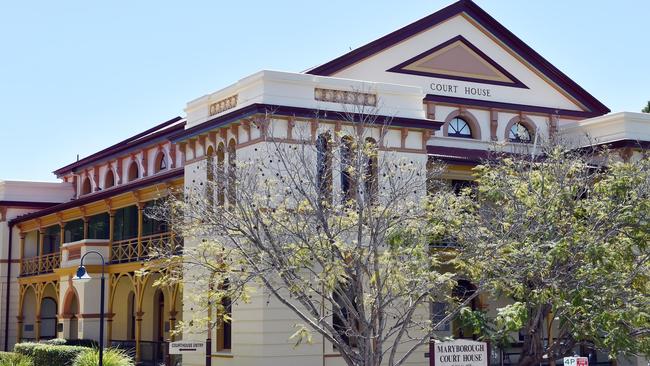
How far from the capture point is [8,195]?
49000 mm

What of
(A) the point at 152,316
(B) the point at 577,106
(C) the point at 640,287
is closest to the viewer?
(C) the point at 640,287

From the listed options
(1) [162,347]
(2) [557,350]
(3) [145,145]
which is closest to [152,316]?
(1) [162,347]

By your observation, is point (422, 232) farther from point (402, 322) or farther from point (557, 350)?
point (557, 350)

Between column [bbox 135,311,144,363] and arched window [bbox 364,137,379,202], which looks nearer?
arched window [bbox 364,137,379,202]

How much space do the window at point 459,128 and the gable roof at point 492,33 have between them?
3298 mm

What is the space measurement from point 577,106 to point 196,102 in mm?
14372

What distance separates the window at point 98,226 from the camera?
44.6 meters

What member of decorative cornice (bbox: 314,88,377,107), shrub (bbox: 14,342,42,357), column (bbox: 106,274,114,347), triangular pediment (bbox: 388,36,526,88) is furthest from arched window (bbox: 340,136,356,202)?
column (bbox: 106,274,114,347)

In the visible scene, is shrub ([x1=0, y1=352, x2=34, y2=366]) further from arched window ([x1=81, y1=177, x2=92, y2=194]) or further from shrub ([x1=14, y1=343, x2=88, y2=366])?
arched window ([x1=81, y1=177, x2=92, y2=194])

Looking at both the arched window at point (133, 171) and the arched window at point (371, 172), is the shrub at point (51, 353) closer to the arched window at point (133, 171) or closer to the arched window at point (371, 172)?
the arched window at point (371, 172)

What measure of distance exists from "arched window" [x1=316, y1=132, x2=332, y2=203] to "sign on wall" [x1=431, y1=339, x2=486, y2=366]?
5894mm

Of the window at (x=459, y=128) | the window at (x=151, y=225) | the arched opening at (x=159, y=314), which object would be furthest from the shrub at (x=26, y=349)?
the window at (x=459, y=128)

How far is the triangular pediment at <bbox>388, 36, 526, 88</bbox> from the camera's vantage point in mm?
34594

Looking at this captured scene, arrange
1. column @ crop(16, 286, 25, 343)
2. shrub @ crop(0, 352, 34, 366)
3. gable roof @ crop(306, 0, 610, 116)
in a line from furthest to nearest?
column @ crop(16, 286, 25, 343), gable roof @ crop(306, 0, 610, 116), shrub @ crop(0, 352, 34, 366)
